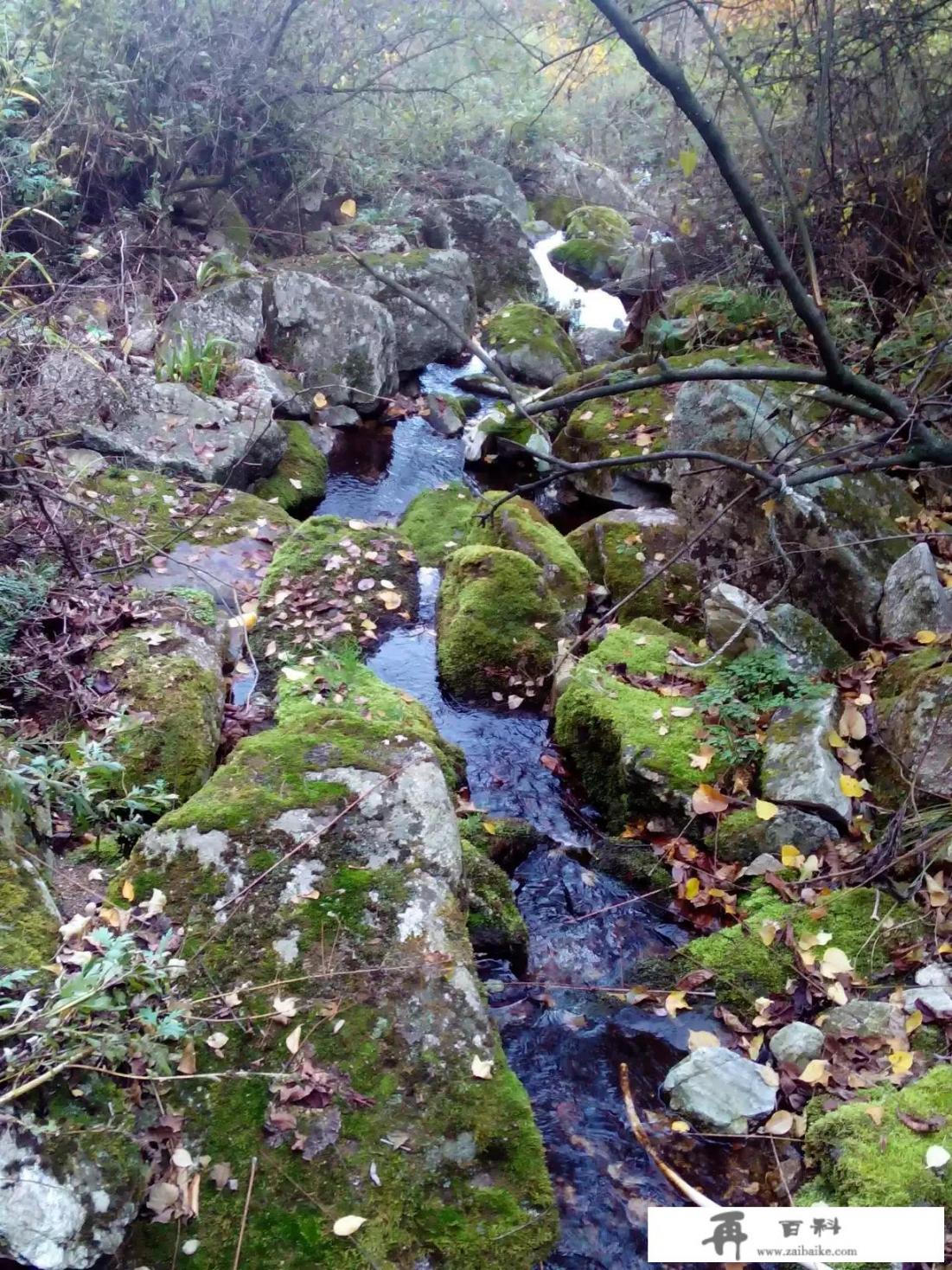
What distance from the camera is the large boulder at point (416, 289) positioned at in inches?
398

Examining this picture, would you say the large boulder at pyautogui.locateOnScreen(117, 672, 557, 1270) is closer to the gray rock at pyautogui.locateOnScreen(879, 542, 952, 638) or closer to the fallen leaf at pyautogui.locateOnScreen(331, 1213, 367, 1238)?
the fallen leaf at pyautogui.locateOnScreen(331, 1213, 367, 1238)

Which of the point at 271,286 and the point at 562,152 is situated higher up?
the point at 562,152

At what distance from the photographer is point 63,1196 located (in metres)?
1.94

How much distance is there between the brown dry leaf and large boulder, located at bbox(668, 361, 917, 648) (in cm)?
156

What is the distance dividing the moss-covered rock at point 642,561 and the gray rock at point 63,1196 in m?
4.63

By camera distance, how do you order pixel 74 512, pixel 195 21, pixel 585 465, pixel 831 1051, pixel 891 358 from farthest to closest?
pixel 195 21
pixel 891 358
pixel 74 512
pixel 831 1051
pixel 585 465

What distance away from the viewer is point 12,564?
4.86 meters

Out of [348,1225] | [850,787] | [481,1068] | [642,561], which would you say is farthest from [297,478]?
[348,1225]

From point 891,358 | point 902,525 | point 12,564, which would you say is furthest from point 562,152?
point 12,564

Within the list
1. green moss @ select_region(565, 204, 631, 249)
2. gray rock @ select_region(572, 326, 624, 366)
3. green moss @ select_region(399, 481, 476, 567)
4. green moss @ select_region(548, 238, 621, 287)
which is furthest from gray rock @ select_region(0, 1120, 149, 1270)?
green moss @ select_region(565, 204, 631, 249)

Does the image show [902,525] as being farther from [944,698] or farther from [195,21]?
[195,21]

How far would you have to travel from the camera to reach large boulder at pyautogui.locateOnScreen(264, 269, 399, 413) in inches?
363

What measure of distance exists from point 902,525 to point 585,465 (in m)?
4.71

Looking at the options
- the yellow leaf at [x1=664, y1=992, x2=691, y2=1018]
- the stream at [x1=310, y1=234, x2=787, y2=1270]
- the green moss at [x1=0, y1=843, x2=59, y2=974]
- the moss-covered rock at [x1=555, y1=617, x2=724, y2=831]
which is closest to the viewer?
the green moss at [x1=0, y1=843, x2=59, y2=974]
